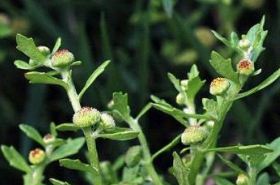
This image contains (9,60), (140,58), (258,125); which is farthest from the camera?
(9,60)

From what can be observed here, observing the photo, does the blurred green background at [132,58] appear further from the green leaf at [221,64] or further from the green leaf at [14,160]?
the green leaf at [221,64]

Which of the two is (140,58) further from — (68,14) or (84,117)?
(84,117)

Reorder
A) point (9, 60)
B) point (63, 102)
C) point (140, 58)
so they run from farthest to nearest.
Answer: point (9, 60) → point (63, 102) → point (140, 58)

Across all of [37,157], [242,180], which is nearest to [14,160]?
[37,157]

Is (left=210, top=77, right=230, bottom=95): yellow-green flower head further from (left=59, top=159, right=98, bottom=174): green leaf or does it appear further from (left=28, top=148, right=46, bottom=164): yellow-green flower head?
(left=28, top=148, right=46, bottom=164): yellow-green flower head

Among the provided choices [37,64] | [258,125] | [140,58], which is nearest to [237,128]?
[258,125]

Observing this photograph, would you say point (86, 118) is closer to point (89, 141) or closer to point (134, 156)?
point (89, 141)
